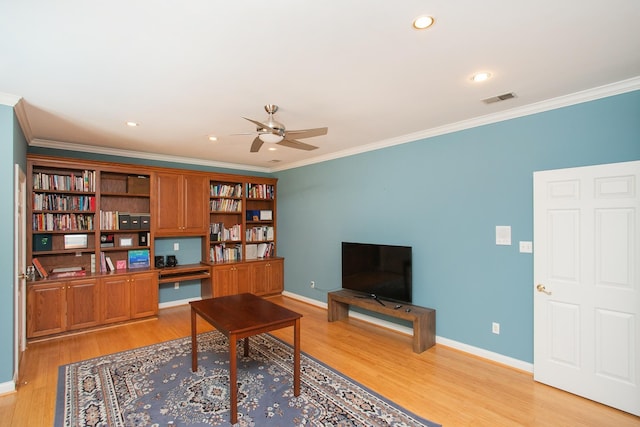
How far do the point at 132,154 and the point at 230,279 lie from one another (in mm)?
2630

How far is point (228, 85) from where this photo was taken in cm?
255

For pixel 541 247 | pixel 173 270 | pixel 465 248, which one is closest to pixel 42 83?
pixel 173 270

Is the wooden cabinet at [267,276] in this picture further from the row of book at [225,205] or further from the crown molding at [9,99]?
the crown molding at [9,99]

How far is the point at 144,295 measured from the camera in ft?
15.1

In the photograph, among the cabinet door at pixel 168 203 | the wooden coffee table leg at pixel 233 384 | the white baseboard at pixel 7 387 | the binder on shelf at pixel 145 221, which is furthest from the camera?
the cabinet door at pixel 168 203

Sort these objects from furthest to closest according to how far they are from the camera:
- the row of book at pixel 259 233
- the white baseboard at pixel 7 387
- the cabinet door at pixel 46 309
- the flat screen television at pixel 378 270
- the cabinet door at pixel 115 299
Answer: the row of book at pixel 259 233 → the cabinet door at pixel 115 299 → the flat screen television at pixel 378 270 → the cabinet door at pixel 46 309 → the white baseboard at pixel 7 387

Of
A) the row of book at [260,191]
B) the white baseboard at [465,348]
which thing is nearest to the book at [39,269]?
the row of book at [260,191]

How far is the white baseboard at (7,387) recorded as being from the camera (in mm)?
2678

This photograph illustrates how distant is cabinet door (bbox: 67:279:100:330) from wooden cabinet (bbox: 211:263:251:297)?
5.45ft

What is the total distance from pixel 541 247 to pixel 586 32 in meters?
1.84

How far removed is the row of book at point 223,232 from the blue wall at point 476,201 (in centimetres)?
210

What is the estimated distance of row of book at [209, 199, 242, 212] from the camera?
5.64 metres

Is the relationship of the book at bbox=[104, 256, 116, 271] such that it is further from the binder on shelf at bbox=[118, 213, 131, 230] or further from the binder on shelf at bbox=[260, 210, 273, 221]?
the binder on shelf at bbox=[260, 210, 273, 221]

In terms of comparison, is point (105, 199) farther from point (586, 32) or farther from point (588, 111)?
point (588, 111)
